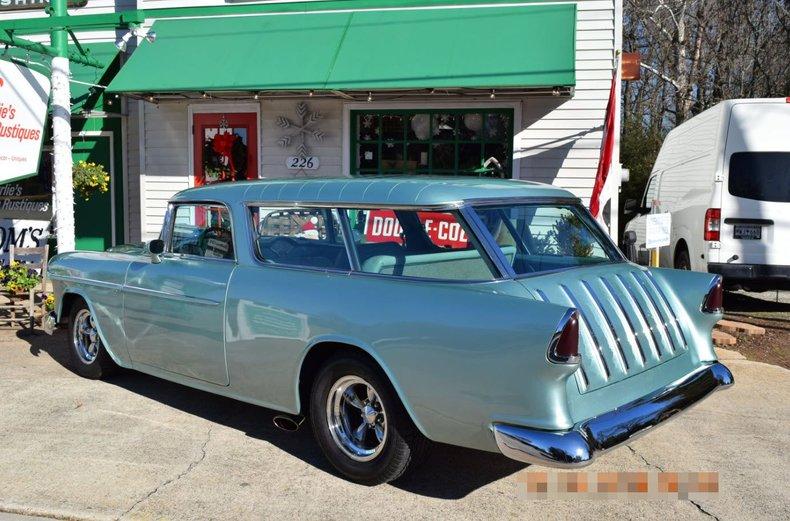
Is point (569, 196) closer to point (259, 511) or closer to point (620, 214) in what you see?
point (259, 511)

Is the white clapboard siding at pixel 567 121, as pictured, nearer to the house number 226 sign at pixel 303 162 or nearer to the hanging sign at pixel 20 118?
the house number 226 sign at pixel 303 162

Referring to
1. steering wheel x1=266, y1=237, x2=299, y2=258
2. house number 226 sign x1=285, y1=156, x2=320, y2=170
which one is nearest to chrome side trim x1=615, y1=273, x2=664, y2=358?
steering wheel x1=266, y1=237, x2=299, y2=258

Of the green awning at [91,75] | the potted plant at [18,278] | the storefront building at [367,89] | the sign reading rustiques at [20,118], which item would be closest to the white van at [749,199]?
the storefront building at [367,89]

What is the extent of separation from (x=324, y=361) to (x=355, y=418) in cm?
36

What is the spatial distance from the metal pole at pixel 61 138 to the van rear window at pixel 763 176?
749 centimetres

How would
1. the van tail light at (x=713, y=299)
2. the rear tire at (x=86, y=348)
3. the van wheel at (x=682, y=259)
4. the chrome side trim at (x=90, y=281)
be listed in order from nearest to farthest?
the van tail light at (x=713, y=299) < the chrome side trim at (x=90, y=281) < the rear tire at (x=86, y=348) < the van wheel at (x=682, y=259)

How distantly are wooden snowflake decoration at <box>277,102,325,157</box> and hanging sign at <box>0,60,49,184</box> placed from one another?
3073 mm

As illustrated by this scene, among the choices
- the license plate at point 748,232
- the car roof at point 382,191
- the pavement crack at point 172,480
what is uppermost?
the car roof at point 382,191

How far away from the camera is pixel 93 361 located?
602 cm

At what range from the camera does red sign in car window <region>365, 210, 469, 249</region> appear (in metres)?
4.21

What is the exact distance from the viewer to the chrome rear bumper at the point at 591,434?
314 centimetres

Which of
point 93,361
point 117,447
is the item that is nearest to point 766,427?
point 117,447

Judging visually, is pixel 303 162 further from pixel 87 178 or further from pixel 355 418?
pixel 355 418

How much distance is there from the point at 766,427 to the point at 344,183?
3372 mm
